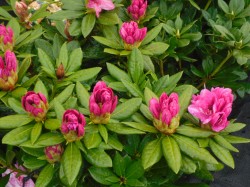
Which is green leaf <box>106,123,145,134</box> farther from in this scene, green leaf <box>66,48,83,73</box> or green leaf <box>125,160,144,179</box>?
green leaf <box>66,48,83,73</box>

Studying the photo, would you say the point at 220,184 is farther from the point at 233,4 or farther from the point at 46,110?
the point at 46,110

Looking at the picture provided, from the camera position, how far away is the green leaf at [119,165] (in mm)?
1479

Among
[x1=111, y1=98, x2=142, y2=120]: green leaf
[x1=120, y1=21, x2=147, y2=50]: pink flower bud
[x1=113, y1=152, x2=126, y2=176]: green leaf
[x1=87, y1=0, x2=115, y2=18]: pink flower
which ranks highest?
[x1=87, y1=0, x2=115, y2=18]: pink flower

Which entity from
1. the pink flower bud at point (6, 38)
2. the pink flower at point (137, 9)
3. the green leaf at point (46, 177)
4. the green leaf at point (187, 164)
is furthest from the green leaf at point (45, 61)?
the green leaf at point (187, 164)

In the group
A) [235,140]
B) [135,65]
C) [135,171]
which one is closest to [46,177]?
[135,171]

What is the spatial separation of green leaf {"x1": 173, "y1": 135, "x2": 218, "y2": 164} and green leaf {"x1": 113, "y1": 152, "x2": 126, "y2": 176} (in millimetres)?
243

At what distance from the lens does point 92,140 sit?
1.28 meters

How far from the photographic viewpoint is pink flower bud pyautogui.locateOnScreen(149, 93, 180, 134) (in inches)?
50.6

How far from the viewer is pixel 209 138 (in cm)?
137

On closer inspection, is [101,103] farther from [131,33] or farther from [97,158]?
[131,33]

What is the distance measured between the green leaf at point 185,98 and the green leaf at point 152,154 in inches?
5.5

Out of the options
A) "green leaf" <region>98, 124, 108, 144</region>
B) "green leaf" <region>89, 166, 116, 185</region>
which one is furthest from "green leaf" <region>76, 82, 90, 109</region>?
"green leaf" <region>89, 166, 116, 185</region>

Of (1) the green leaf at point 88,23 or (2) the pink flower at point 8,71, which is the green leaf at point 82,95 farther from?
(1) the green leaf at point 88,23

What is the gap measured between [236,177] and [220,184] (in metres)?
0.12
